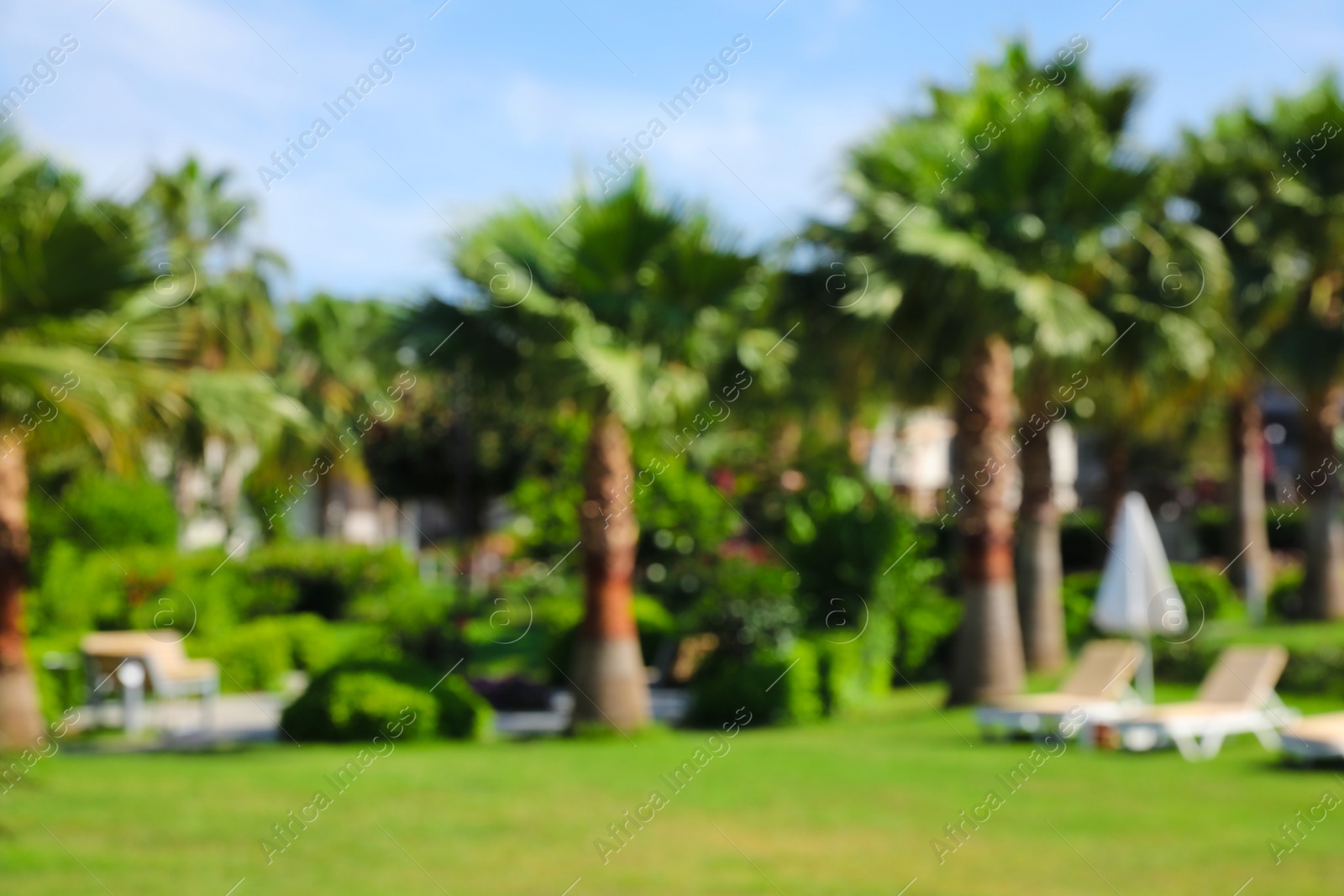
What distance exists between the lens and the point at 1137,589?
16.2 m

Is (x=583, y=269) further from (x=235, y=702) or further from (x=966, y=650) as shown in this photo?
(x=235, y=702)

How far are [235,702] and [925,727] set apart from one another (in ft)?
34.8

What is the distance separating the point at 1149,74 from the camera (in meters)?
19.5

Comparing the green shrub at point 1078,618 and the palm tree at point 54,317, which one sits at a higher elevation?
the palm tree at point 54,317

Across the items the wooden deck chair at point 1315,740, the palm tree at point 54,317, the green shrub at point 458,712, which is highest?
the palm tree at point 54,317

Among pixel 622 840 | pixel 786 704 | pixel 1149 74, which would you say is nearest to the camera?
pixel 622 840

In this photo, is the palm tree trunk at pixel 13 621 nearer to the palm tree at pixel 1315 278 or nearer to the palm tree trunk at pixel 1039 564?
the palm tree trunk at pixel 1039 564

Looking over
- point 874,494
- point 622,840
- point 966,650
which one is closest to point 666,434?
point 966,650

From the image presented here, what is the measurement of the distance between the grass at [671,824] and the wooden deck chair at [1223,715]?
29cm

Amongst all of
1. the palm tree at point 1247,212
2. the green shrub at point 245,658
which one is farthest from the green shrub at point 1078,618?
the green shrub at point 245,658

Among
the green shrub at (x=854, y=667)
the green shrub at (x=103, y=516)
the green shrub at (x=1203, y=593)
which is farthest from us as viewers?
the green shrub at (x=103, y=516)

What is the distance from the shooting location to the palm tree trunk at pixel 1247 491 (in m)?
26.2

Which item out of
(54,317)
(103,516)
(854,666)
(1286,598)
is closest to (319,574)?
(103,516)

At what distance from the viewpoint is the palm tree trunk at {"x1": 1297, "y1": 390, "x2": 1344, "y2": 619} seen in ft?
76.0
